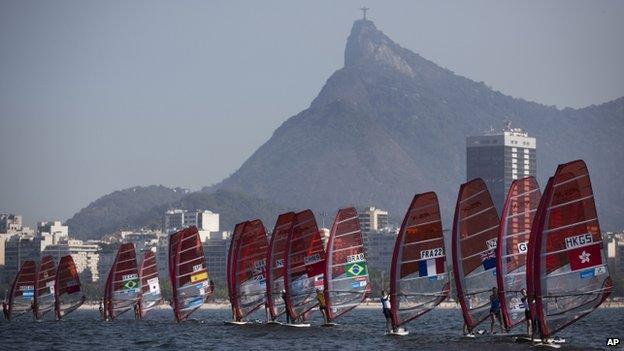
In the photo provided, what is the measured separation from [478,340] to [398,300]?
16.4 ft

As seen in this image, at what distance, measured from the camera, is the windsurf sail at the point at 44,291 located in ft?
346

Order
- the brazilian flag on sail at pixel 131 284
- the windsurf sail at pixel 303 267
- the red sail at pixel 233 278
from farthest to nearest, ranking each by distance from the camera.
→ the brazilian flag on sail at pixel 131 284, the red sail at pixel 233 278, the windsurf sail at pixel 303 267

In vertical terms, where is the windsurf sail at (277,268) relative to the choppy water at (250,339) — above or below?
above

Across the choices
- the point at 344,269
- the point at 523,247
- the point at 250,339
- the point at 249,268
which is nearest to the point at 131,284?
the point at 249,268

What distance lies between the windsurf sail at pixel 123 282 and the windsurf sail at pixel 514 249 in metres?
43.6

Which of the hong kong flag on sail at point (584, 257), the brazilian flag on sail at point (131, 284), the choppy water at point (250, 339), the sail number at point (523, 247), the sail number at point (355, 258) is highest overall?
the brazilian flag on sail at point (131, 284)

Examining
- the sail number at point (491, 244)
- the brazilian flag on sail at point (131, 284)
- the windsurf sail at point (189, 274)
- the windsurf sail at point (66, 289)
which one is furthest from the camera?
the windsurf sail at point (66, 289)

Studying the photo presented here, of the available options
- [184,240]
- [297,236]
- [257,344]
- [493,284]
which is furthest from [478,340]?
[184,240]

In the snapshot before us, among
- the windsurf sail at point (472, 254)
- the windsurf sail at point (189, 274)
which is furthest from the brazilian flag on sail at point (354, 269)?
the windsurf sail at point (189, 274)

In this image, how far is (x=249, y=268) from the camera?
80.8 meters

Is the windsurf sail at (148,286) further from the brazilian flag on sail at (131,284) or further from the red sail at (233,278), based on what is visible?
the red sail at (233,278)

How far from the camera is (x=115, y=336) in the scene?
76.8 meters

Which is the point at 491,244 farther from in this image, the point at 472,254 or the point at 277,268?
the point at 277,268

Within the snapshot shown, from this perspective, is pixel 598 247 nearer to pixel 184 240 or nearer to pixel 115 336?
pixel 115 336
